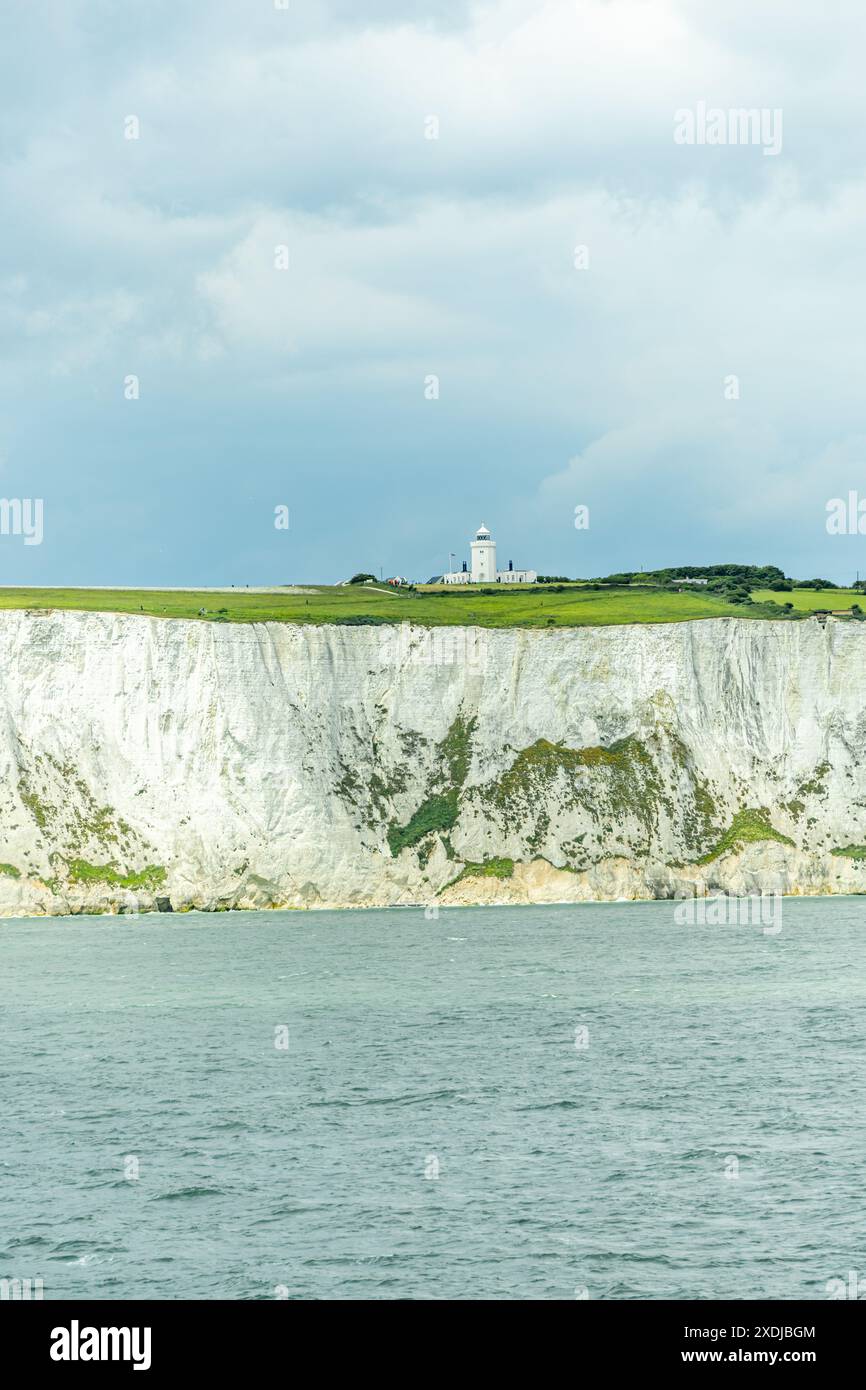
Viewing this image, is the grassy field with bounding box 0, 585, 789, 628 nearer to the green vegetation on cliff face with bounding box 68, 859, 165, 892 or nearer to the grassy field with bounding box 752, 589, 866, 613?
the grassy field with bounding box 752, 589, 866, 613

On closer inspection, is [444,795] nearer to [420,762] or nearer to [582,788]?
[420,762]

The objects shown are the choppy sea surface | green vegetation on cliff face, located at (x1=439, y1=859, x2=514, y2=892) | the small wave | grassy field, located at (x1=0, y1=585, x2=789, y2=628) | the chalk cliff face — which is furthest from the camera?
grassy field, located at (x1=0, y1=585, x2=789, y2=628)

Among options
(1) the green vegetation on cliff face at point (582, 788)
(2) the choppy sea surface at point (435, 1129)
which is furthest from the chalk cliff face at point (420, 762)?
(2) the choppy sea surface at point (435, 1129)

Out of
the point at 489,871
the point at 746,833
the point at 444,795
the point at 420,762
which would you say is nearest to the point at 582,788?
the point at 489,871

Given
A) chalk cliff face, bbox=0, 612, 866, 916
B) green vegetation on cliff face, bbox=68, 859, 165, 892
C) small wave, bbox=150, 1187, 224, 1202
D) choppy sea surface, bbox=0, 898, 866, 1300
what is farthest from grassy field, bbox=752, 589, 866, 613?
small wave, bbox=150, 1187, 224, 1202
